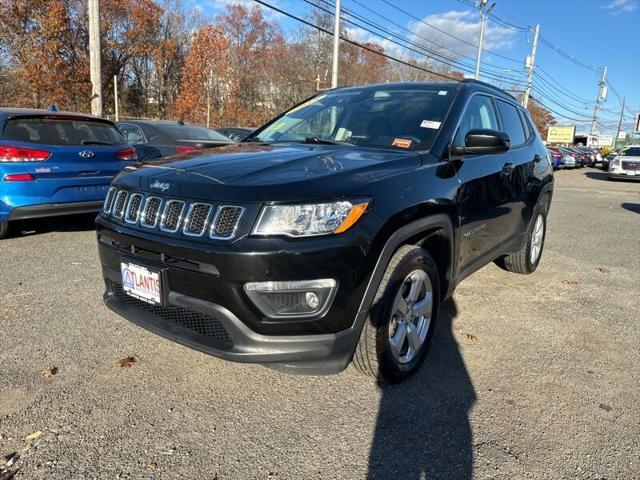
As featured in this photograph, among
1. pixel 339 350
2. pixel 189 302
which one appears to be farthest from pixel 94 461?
pixel 339 350

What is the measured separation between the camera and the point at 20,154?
5387mm

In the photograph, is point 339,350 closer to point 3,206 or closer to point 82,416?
point 82,416

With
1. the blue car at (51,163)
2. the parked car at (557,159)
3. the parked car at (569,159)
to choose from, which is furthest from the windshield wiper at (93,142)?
the parked car at (569,159)

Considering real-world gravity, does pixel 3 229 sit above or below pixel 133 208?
below

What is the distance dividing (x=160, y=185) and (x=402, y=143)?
1.54 m

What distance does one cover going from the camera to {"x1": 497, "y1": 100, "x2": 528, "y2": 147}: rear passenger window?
4336 mm

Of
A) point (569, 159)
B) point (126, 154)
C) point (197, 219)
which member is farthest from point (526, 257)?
point (569, 159)

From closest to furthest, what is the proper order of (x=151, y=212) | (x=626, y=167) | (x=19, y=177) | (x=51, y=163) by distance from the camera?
(x=151, y=212), (x=19, y=177), (x=51, y=163), (x=626, y=167)

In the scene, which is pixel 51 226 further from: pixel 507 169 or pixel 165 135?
pixel 507 169

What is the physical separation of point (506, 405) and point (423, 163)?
4.77ft

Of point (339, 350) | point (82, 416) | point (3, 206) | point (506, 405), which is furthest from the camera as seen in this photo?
point (3, 206)

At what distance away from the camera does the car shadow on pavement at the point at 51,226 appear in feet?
21.0

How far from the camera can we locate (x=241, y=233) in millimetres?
2178

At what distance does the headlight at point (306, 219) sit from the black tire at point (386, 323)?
442 millimetres
